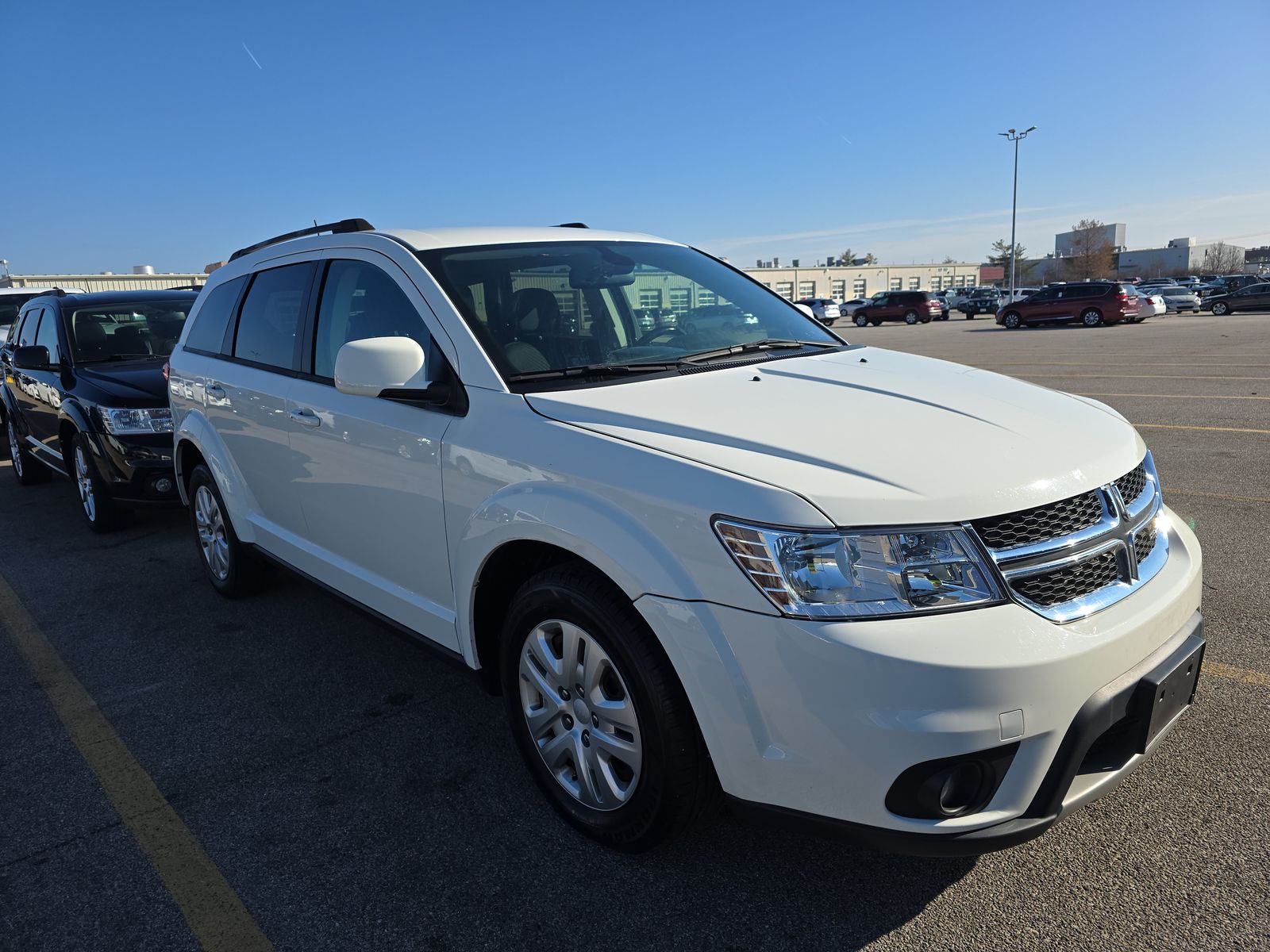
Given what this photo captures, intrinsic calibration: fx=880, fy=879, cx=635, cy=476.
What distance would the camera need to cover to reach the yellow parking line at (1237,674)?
11.1ft

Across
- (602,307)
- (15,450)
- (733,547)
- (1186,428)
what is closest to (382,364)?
(602,307)

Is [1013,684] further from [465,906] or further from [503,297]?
[503,297]

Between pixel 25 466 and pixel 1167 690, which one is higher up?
pixel 1167 690

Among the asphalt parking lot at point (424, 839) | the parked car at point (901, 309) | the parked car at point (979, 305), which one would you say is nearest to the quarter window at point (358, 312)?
the asphalt parking lot at point (424, 839)

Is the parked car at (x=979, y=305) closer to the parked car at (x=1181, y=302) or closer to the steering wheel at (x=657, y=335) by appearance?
the parked car at (x=1181, y=302)

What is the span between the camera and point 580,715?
2533mm

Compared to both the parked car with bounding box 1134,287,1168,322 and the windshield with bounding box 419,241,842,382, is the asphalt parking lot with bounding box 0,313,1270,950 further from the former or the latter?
the parked car with bounding box 1134,287,1168,322

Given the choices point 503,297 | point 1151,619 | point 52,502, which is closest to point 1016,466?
point 1151,619

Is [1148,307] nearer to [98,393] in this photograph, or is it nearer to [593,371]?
[98,393]

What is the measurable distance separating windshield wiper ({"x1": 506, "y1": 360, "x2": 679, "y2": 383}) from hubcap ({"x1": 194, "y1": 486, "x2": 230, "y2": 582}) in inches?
105

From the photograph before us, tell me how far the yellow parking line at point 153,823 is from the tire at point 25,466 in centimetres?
510

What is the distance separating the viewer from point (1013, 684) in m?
1.89

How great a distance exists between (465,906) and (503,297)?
194cm

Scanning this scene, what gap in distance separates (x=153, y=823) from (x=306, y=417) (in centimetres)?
157
